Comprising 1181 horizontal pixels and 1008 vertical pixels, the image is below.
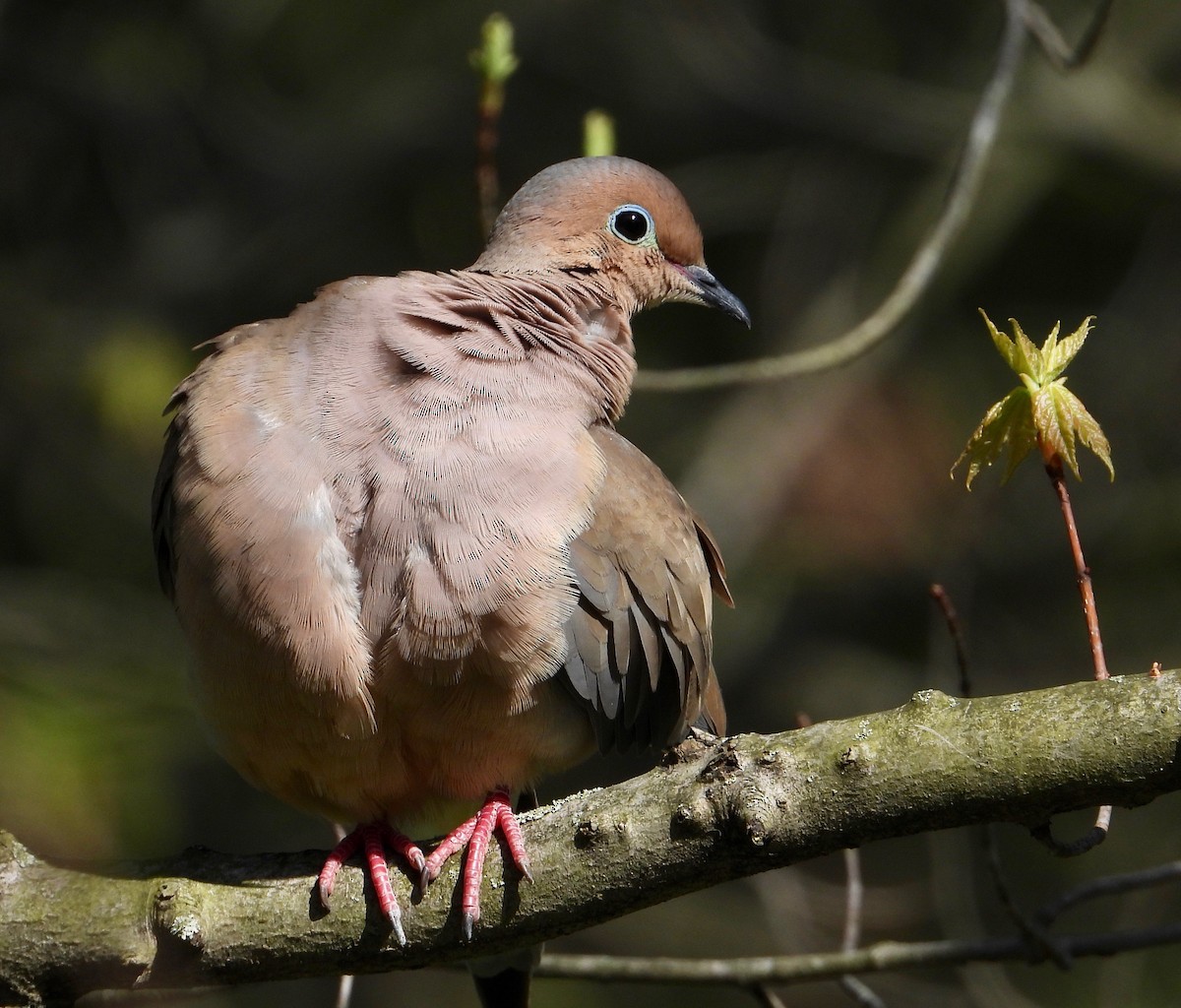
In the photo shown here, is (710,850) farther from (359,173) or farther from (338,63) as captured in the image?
(338,63)

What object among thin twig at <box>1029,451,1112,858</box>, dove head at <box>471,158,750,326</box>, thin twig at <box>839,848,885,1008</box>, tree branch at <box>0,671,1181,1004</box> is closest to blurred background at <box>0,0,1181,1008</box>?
thin twig at <box>839,848,885,1008</box>

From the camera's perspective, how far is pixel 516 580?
8.63ft

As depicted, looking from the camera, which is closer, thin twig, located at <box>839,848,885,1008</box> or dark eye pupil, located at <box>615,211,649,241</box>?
thin twig, located at <box>839,848,885,1008</box>

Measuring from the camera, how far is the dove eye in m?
3.47

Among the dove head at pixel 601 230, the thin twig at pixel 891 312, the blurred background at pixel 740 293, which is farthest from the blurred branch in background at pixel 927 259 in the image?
the blurred background at pixel 740 293

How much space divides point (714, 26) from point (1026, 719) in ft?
17.8

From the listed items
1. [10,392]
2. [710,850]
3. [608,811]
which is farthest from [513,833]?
[10,392]

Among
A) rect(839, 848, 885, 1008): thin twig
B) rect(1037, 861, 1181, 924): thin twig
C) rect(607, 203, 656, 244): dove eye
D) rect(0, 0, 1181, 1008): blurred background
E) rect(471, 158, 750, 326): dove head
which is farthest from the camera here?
rect(0, 0, 1181, 1008): blurred background

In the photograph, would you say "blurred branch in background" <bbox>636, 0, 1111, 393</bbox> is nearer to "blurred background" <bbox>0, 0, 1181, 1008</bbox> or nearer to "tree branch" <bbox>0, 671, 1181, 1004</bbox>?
"tree branch" <bbox>0, 671, 1181, 1004</bbox>

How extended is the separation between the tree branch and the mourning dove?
0.07 m

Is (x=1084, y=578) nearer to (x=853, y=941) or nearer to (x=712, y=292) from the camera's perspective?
(x=853, y=941)

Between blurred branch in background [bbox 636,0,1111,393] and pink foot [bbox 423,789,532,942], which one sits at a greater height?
blurred branch in background [bbox 636,0,1111,393]

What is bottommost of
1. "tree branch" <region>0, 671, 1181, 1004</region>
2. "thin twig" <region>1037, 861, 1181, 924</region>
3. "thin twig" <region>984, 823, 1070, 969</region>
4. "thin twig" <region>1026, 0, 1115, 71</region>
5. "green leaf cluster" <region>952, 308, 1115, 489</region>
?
"tree branch" <region>0, 671, 1181, 1004</region>

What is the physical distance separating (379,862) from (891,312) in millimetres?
1911
